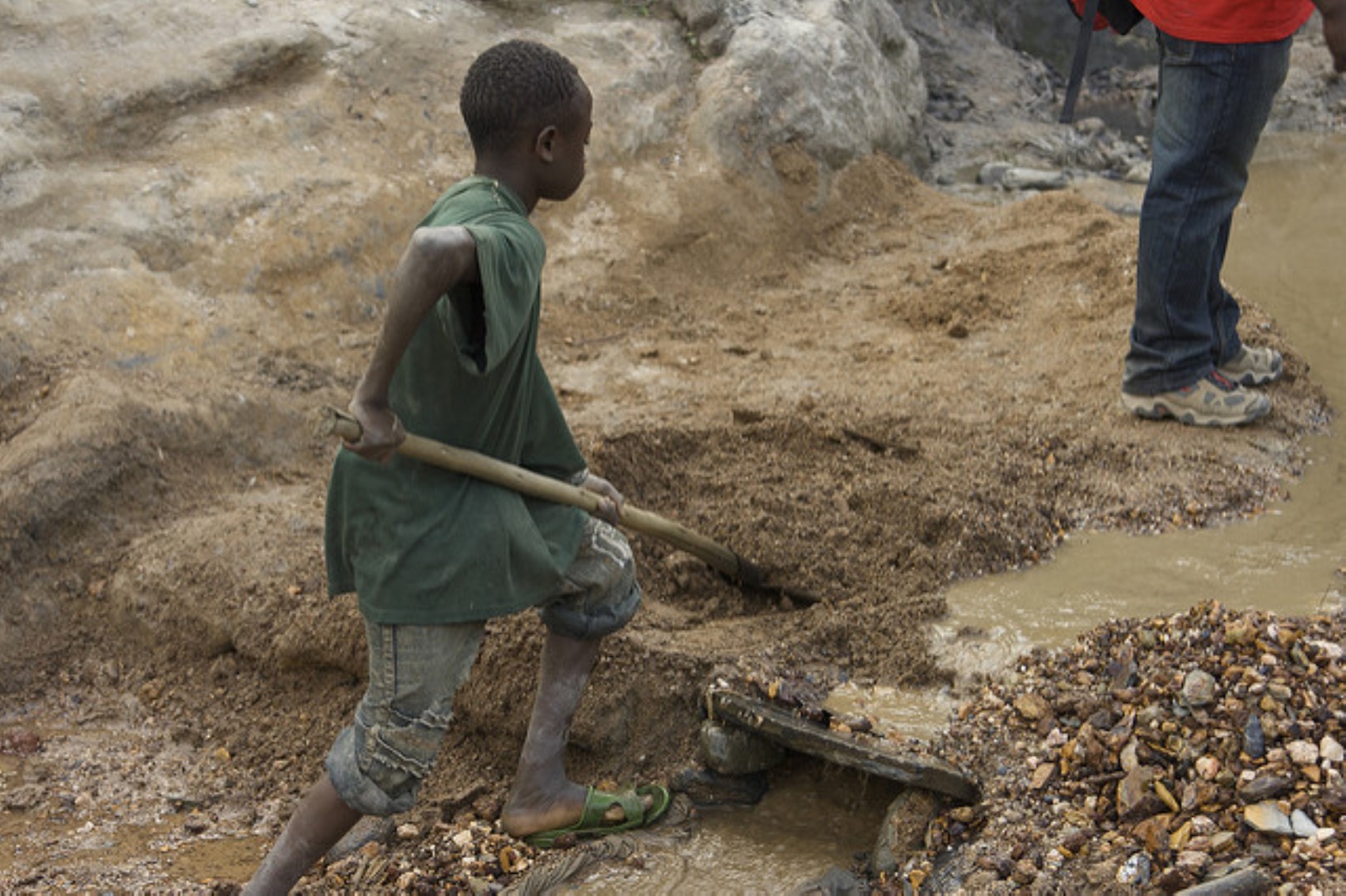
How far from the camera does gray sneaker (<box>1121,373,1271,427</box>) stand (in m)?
4.06

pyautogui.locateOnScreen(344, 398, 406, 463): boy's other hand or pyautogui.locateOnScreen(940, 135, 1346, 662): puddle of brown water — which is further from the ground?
pyautogui.locateOnScreen(344, 398, 406, 463): boy's other hand

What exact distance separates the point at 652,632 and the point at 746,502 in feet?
2.13

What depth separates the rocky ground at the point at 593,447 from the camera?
8.57 feet

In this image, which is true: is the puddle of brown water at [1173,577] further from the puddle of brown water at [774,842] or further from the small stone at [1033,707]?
the puddle of brown water at [774,842]

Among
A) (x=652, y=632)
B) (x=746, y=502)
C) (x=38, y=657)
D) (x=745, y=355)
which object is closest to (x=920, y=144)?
(x=745, y=355)

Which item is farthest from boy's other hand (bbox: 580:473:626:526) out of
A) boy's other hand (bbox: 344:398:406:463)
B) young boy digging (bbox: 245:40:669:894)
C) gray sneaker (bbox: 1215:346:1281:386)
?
gray sneaker (bbox: 1215:346:1281:386)

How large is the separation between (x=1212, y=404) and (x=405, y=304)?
2894 mm

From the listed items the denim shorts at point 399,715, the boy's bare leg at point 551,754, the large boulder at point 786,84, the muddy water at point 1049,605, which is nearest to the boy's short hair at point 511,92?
the denim shorts at point 399,715

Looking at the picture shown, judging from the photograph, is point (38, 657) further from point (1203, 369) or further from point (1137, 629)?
point (1203, 369)

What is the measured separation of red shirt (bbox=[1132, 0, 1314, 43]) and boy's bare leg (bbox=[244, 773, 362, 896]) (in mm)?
3111

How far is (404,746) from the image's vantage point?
2395mm

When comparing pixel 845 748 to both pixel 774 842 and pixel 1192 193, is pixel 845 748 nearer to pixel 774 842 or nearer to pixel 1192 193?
pixel 774 842

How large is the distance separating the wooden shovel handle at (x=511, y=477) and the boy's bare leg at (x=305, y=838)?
64cm

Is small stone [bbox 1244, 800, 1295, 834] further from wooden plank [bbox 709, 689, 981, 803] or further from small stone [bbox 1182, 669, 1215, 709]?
wooden plank [bbox 709, 689, 981, 803]
